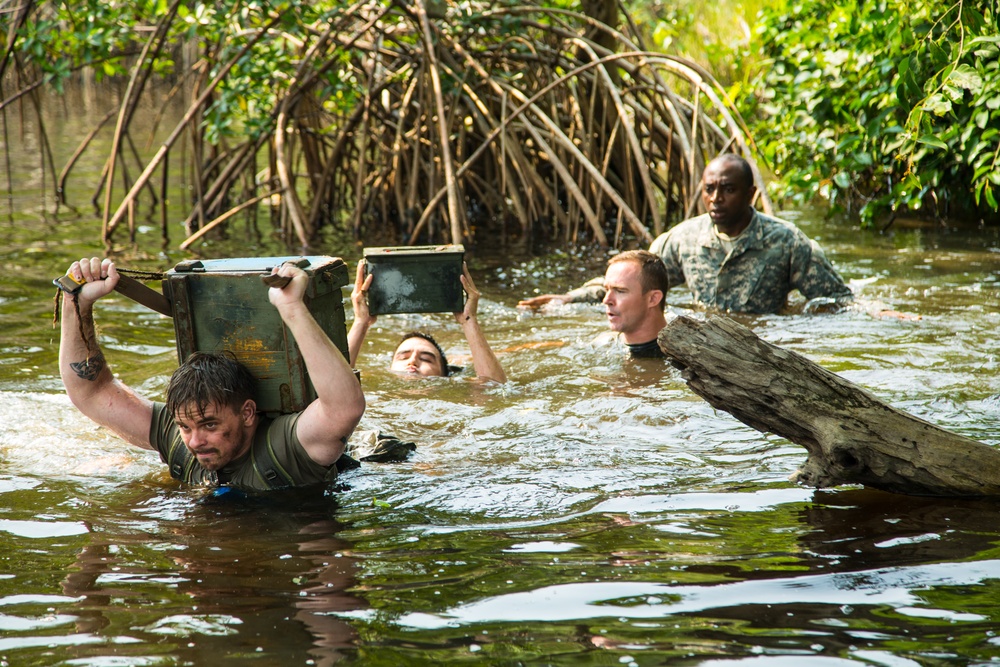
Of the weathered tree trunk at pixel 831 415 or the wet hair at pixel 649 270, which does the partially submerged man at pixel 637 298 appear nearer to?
the wet hair at pixel 649 270

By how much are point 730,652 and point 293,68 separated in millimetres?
8081

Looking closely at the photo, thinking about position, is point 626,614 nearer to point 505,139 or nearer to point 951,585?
point 951,585

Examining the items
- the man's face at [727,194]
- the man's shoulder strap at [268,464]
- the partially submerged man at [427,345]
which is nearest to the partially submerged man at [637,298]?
the partially submerged man at [427,345]

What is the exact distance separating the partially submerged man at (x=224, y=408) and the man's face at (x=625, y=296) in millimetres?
2253

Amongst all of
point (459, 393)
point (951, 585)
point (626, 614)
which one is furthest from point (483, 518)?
point (459, 393)

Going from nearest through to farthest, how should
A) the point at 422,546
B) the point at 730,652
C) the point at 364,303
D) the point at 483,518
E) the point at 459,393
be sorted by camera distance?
the point at 730,652 → the point at 422,546 → the point at 483,518 → the point at 364,303 → the point at 459,393

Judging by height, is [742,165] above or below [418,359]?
above

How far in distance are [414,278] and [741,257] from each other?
3039 mm

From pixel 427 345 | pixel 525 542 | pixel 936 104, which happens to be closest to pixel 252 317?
pixel 525 542

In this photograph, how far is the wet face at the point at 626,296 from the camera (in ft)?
18.0

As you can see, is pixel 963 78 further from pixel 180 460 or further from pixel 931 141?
pixel 180 460

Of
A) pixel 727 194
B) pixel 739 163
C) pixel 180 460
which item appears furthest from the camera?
pixel 727 194

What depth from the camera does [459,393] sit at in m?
5.11

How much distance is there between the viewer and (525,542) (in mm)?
3107
